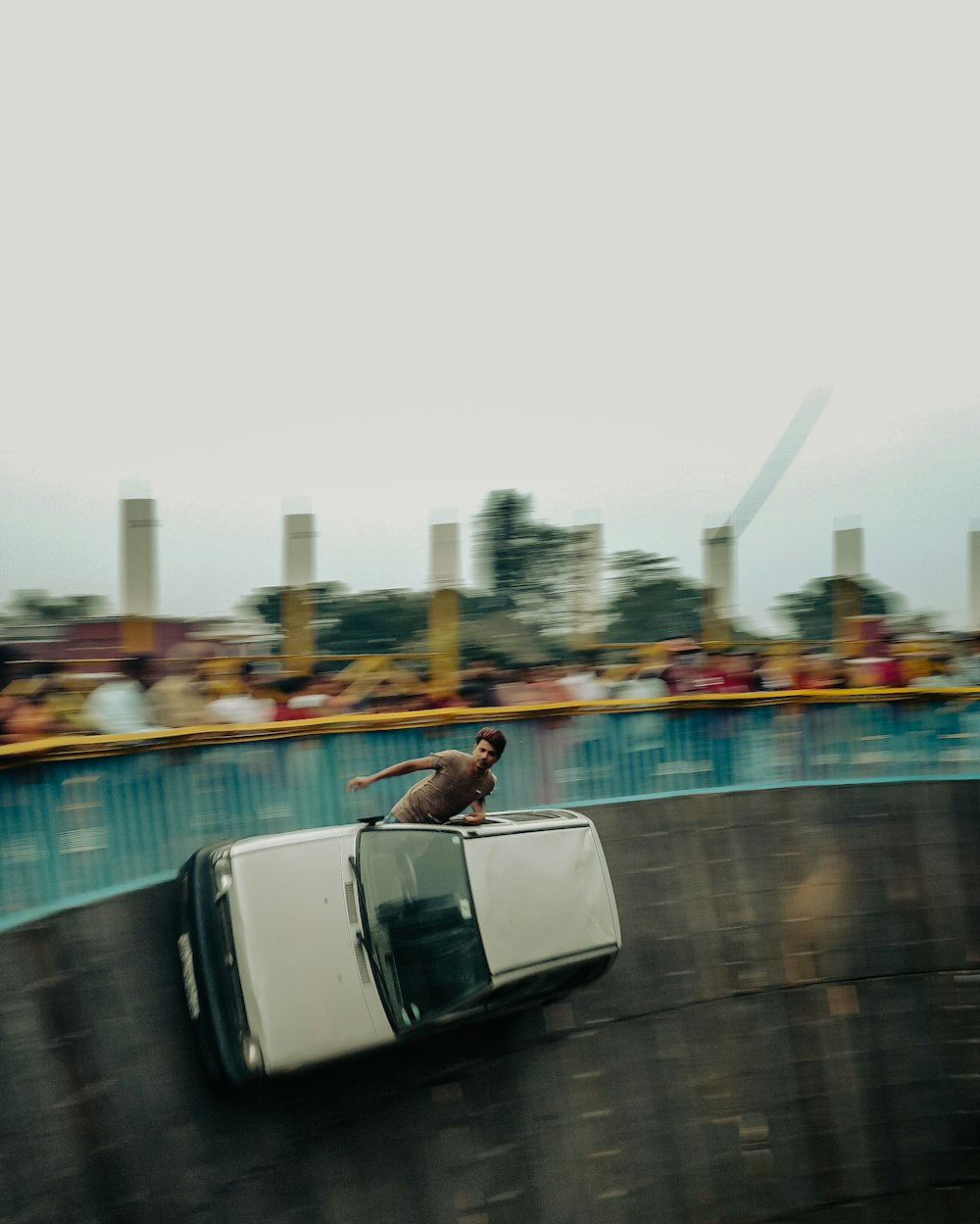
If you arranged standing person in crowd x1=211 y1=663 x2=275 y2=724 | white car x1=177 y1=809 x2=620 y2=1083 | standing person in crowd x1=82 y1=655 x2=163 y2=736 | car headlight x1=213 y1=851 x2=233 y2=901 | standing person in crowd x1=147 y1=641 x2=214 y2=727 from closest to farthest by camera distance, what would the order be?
white car x1=177 y1=809 x2=620 y2=1083
car headlight x1=213 y1=851 x2=233 y2=901
standing person in crowd x1=82 y1=655 x2=163 y2=736
standing person in crowd x1=147 y1=641 x2=214 y2=727
standing person in crowd x1=211 y1=663 x2=275 y2=724

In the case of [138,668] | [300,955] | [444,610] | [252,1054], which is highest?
[444,610]

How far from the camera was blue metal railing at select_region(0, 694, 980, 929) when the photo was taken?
6.14 meters

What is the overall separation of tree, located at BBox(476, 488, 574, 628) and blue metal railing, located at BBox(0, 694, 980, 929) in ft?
73.5

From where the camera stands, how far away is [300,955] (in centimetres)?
604

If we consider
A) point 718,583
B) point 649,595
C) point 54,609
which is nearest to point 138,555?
point 54,609

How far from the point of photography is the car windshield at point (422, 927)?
6.19 m

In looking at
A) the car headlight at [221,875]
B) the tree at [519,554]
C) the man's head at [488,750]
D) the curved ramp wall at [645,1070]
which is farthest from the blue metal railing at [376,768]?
the tree at [519,554]

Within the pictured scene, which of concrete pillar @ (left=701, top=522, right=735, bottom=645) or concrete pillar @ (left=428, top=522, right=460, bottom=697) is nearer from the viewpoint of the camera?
concrete pillar @ (left=428, top=522, right=460, bottom=697)

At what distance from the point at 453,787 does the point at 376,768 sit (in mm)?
1372

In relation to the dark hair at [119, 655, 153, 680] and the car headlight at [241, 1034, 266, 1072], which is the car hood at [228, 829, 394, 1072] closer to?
the car headlight at [241, 1034, 266, 1072]

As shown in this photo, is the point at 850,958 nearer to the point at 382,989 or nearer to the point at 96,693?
the point at 382,989

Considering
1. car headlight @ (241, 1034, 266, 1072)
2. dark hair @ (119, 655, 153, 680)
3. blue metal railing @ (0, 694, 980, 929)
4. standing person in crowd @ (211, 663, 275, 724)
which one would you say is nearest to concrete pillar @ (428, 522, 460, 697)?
blue metal railing @ (0, 694, 980, 929)

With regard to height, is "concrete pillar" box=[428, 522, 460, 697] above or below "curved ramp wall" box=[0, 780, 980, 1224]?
above

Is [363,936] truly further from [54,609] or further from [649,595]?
[649,595]
